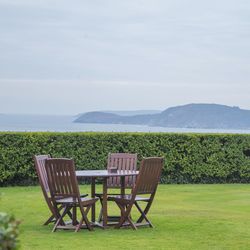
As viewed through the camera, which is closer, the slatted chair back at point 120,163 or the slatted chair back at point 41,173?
the slatted chair back at point 41,173

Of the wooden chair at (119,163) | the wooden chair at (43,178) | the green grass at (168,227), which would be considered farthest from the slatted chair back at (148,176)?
the wooden chair at (119,163)

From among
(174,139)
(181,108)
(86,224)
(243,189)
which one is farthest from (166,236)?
(181,108)

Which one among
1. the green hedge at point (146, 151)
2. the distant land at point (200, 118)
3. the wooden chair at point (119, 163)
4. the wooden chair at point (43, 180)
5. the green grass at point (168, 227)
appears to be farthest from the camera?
the distant land at point (200, 118)

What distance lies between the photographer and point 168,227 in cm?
1035

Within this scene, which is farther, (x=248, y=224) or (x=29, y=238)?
(x=248, y=224)

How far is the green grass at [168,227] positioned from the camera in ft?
29.0

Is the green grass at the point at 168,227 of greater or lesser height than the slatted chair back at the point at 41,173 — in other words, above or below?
below

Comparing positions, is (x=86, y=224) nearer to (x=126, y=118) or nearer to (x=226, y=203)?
(x=226, y=203)

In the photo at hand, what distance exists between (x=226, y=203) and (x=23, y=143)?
5890 millimetres

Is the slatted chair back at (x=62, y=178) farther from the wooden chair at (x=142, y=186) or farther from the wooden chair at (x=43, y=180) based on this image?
the wooden chair at (x=142, y=186)

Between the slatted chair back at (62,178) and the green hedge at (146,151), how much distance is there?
762cm

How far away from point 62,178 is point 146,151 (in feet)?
29.2

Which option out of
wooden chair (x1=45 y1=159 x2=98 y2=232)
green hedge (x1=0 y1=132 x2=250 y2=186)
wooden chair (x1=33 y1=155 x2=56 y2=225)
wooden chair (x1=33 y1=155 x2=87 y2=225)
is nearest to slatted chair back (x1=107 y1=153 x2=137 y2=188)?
wooden chair (x1=33 y1=155 x2=87 y2=225)

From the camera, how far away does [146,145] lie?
60.3 feet
